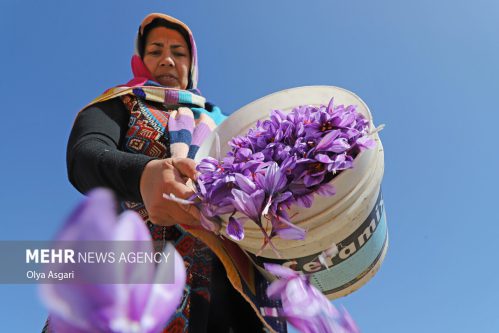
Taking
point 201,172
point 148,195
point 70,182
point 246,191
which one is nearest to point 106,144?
point 70,182

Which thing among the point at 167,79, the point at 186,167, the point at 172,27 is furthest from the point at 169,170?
the point at 172,27

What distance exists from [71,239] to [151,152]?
2.96ft

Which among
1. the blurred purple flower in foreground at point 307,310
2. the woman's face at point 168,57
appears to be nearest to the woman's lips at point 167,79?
the woman's face at point 168,57

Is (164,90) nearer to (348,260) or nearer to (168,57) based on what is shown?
(168,57)

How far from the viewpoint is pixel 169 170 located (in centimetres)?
117

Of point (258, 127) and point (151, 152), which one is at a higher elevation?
point (258, 127)

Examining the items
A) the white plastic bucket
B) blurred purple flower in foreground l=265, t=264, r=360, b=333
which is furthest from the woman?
blurred purple flower in foreground l=265, t=264, r=360, b=333

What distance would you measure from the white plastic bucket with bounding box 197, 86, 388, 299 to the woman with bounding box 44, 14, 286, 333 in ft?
0.42

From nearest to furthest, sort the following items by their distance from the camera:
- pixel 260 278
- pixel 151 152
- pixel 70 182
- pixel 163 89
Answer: pixel 260 278
pixel 70 182
pixel 151 152
pixel 163 89

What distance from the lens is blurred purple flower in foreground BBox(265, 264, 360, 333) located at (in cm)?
83

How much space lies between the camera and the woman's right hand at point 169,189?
3.69 ft

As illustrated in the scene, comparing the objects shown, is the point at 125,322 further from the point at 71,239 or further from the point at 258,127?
the point at 258,127

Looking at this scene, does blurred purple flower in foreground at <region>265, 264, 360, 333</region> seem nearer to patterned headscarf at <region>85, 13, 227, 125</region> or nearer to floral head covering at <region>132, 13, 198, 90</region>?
patterned headscarf at <region>85, 13, 227, 125</region>

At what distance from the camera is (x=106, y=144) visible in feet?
4.83
